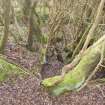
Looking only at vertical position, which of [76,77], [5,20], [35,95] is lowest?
[35,95]

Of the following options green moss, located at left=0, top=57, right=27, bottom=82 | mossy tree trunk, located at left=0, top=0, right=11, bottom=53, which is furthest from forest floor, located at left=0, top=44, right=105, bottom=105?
mossy tree trunk, located at left=0, top=0, right=11, bottom=53

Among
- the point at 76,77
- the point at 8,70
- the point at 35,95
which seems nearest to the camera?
the point at 35,95

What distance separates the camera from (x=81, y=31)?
11.3m

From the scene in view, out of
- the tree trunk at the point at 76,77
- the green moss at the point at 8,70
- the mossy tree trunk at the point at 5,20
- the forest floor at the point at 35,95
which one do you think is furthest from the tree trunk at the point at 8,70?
the mossy tree trunk at the point at 5,20

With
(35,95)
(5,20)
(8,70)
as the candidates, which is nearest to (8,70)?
(8,70)

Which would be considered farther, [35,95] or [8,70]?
[8,70]

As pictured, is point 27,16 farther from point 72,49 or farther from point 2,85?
point 2,85

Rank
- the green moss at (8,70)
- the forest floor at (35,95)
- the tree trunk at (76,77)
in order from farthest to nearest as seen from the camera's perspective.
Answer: the green moss at (8,70)
the tree trunk at (76,77)
the forest floor at (35,95)

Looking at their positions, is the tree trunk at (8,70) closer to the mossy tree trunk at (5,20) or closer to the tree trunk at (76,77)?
the tree trunk at (76,77)

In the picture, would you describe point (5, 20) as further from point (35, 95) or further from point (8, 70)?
point (35, 95)

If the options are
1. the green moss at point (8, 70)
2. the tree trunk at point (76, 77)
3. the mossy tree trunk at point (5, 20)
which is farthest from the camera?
the mossy tree trunk at point (5, 20)

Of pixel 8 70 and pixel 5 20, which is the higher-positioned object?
pixel 5 20

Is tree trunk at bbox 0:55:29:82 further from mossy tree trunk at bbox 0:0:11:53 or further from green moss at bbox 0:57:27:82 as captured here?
mossy tree trunk at bbox 0:0:11:53

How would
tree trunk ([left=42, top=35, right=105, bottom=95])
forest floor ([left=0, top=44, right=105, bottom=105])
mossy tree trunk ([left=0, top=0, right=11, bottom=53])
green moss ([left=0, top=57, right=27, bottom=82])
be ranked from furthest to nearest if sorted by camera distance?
1. mossy tree trunk ([left=0, top=0, right=11, bottom=53])
2. green moss ([left=0, top=57, right=27, bottom=82])
3. tree trunk ([left=42, top=35, right=105, bottom=95])
4. forest floor ([left=0, top=44, right=105, bottom=105])
